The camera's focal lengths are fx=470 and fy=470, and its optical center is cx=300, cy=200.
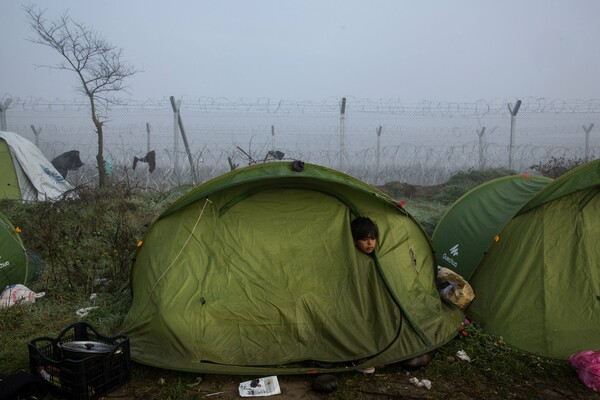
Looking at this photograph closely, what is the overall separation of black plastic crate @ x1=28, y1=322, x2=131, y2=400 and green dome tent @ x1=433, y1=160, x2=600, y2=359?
307cm

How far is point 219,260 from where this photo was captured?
409 centimetres

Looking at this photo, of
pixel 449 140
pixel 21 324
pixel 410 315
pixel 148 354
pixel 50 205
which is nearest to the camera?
pixel 148 354

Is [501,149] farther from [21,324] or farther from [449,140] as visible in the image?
[21,324]

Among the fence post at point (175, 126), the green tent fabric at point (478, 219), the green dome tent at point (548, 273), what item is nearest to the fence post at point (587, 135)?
the green tent fabric at point (478, 219)

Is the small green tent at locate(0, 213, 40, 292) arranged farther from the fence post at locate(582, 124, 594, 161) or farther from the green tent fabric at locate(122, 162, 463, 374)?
the fence post at locate(582, 124, 594, 161)

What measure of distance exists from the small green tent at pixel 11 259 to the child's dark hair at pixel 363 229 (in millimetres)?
3759

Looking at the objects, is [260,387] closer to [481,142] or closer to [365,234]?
[365,234]

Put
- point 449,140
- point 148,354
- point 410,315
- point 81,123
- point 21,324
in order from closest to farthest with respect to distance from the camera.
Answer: point 148,354 < point 410,315 < point 21,324 < point 81,123 < point 449,140

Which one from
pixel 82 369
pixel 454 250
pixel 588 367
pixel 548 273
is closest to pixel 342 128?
pixel 454 250

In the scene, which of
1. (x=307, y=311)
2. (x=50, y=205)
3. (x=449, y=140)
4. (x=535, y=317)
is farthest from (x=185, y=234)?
(x=449, y=140)

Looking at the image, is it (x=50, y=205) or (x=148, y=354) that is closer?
(x=148, y=354)

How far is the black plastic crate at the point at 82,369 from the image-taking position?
123 inches

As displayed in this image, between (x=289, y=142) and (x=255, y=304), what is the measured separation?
9.70 metres

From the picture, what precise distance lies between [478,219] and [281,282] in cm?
238
